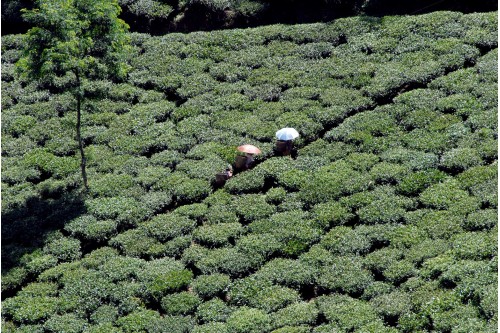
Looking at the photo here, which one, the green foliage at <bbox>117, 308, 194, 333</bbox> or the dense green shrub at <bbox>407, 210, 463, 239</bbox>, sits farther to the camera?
the dense green shrub at <bbox>407, 210, 463, 239</bbox>

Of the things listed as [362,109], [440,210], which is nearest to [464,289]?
[440,210]

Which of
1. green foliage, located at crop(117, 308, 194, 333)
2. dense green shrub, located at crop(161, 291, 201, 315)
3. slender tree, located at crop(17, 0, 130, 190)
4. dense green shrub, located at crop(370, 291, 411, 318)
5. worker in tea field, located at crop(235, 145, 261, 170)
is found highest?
slender tree, located at crop(17, 0, 130, 190)

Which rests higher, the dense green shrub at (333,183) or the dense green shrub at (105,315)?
the dense green shrub at (333,183)

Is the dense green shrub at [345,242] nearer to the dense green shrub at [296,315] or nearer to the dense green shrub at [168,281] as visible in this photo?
the dense green shrub at [296,315]

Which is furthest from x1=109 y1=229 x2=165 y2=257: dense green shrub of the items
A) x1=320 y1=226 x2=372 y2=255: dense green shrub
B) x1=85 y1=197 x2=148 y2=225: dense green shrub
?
x1=320 y1=226 x2=372 y2=255: dense green shrub

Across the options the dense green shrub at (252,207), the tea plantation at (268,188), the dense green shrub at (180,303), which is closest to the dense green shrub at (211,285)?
the tea plantation at (268,188)

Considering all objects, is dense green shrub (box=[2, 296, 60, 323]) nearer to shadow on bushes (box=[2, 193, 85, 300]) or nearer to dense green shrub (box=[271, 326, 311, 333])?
shadow on bushes (box=[2, 193, 85, 300])

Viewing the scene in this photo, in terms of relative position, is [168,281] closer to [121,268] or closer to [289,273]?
[121,268]
